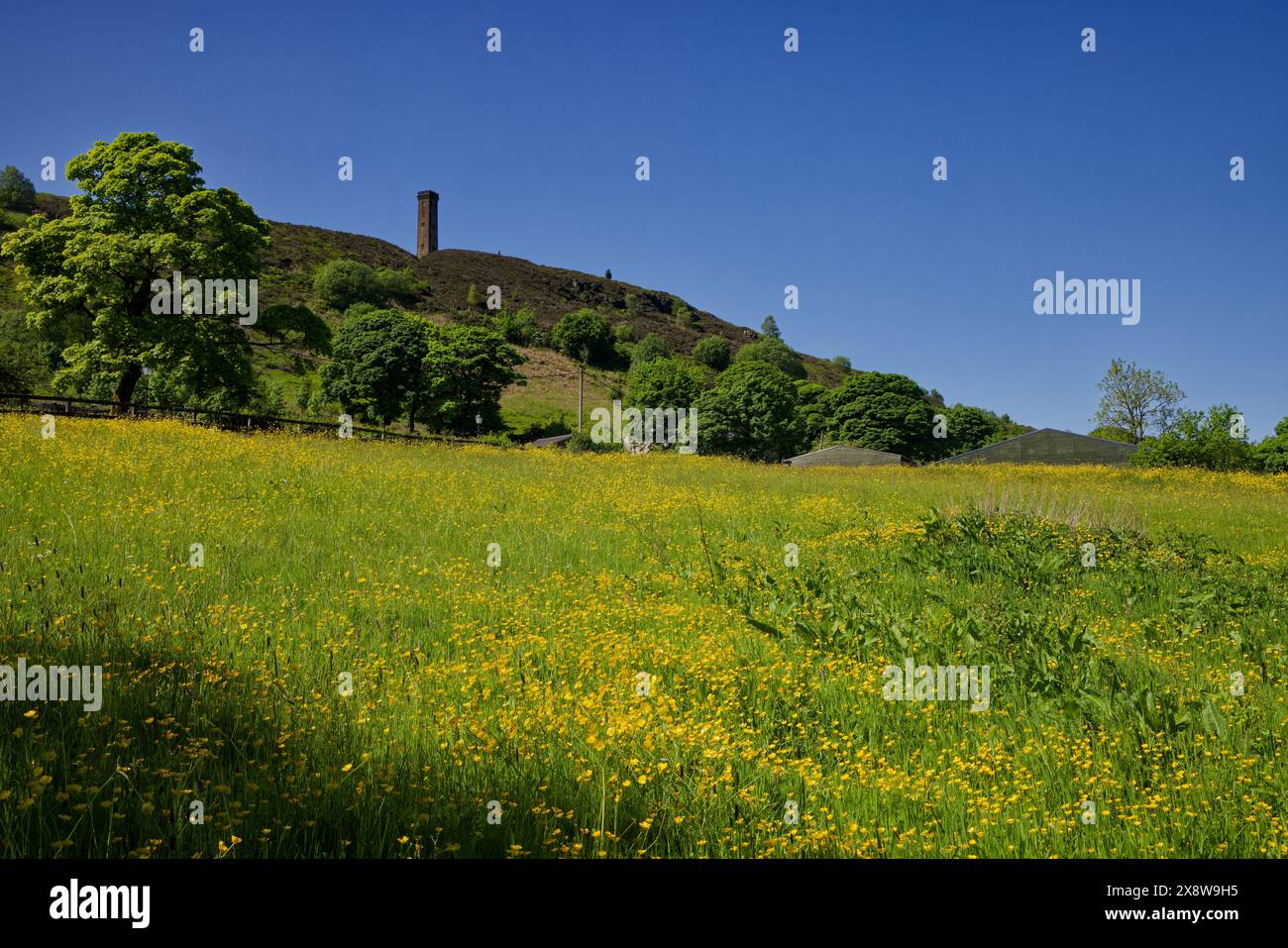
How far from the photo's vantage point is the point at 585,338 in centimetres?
11025

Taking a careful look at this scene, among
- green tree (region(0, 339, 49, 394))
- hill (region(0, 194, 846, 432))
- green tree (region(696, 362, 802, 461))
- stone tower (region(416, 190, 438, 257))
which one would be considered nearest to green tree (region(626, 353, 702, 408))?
green tree (region(696, 362, 802, 461))

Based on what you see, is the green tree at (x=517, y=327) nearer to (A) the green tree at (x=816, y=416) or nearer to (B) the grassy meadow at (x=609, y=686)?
(A) the green tree at (x=816, y=416)

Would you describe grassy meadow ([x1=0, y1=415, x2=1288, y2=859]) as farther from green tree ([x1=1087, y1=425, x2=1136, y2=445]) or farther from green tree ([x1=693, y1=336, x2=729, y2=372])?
green tree ([x1=693, y1=336, x2=729, y2=372])

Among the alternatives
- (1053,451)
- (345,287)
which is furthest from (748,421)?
(345,287)

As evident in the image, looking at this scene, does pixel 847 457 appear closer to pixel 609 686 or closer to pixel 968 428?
pixel 968 428

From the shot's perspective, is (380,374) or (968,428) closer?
(380,374)

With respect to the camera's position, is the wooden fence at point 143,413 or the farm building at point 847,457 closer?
the wooden fence at point 143,413

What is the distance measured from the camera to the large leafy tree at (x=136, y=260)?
26.8 meters

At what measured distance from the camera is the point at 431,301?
12475cm

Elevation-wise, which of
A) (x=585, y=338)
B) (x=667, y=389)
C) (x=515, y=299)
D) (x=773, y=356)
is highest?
(x=515, y=299)

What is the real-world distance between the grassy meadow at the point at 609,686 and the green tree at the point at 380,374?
50.1 m

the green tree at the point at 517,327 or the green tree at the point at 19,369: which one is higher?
the green tree at the point at 517,327

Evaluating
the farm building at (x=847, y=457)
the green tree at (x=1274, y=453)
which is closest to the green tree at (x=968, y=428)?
the farm building at (x=847, y=457)

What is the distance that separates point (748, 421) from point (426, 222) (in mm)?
133716
